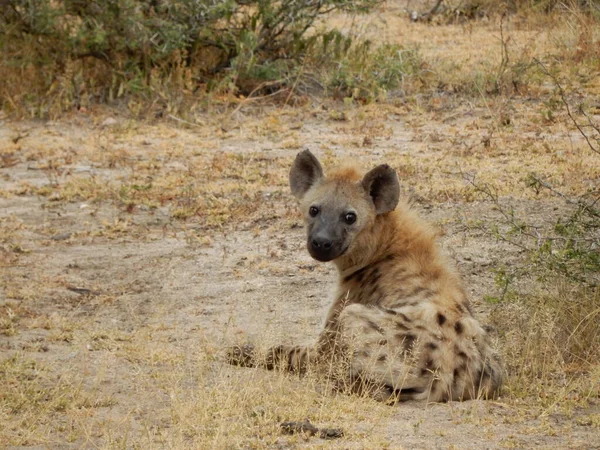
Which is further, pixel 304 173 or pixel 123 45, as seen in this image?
pixel 123 45

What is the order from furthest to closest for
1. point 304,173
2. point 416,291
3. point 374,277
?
point 304,173, point 374,277, point 416,291

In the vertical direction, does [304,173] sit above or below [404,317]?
above

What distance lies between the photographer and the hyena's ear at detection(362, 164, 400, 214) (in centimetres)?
524

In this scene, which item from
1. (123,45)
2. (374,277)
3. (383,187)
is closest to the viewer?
(374,277)

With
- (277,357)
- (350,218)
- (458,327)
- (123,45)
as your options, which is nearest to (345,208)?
(350,218)

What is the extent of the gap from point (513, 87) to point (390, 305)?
538 cm

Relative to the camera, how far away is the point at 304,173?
5629 mm

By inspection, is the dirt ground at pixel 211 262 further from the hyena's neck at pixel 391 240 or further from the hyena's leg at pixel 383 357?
the hyena's neck at pixel 391 240

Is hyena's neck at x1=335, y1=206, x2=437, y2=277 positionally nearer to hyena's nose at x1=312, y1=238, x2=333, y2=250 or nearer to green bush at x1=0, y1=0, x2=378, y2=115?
hyena's nose at x1=312, y1=238, x2=333, y2=250

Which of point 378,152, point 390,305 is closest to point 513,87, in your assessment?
point 378,152

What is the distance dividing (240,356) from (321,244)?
0.65 metres

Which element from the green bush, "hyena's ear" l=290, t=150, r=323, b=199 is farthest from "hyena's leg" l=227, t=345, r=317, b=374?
the green bush

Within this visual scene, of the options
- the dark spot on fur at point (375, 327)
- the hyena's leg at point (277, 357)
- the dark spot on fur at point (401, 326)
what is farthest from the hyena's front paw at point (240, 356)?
the dark spot on fur at point (401, 326)

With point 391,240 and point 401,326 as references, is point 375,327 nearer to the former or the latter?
point 401,326
